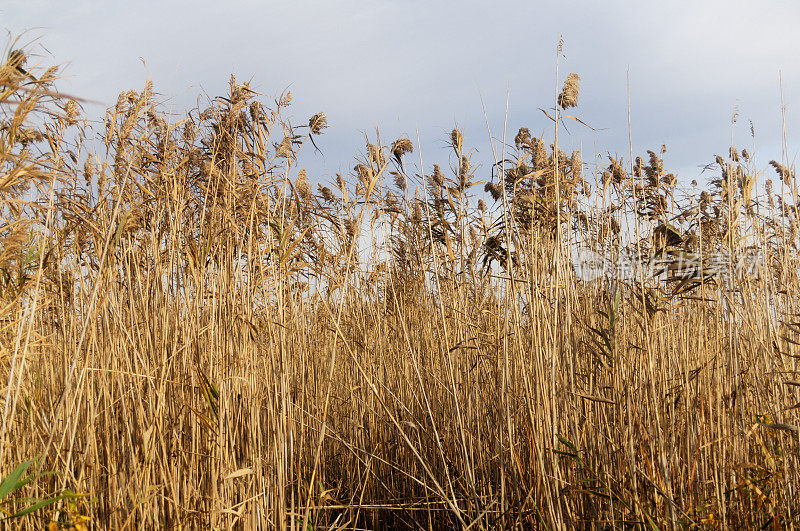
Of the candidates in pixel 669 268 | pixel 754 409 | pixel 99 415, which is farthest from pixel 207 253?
pixel 754 409

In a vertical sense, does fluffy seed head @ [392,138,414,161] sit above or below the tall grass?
above

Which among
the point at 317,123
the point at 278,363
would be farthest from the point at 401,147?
the point at 278,363

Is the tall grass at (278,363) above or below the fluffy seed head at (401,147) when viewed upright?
below

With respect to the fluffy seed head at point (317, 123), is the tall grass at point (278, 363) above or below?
below

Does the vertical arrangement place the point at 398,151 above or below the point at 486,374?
above

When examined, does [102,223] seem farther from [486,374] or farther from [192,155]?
[486,374]

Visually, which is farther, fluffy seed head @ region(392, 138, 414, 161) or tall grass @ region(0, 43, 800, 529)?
fluffy seed head @ region(392, 138, 414, 161)

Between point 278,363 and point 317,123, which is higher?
point 317,123

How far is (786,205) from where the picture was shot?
260cm

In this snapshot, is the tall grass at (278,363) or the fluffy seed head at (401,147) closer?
the tall grass at (278,363)

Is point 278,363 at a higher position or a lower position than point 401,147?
lower

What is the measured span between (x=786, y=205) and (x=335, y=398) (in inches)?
89.7

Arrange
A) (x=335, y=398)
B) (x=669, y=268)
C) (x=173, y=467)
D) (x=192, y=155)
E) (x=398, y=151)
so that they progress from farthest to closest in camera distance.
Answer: (x=335, y=398)
(x=398, y=151)
(x=669, y=268)
(x=192, y=155)
(x=173, y=467)

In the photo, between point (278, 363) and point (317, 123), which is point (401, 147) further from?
point (278, 363)
